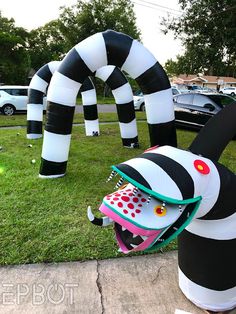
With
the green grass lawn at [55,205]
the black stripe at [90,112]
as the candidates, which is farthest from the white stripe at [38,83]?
the green grass lawn at [55,205]

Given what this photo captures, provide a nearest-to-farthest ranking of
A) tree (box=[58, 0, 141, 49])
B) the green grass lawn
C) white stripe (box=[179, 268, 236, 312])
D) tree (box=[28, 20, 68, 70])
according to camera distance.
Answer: white stripe (box=[179, 268, 236, 312]) < the green grass lawn < tree (box=[58, 0, 141, 49]) < tree (box=[28, 20, 68, 70])

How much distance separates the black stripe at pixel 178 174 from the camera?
6.61 ft

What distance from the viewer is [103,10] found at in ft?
113

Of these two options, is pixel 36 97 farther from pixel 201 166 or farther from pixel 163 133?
pixel 201 166

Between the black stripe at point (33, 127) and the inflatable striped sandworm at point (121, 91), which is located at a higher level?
the inflatable striped sandworm at point (121, 91)

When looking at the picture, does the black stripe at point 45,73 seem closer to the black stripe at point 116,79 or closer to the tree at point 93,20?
the black stripe at point 116,79

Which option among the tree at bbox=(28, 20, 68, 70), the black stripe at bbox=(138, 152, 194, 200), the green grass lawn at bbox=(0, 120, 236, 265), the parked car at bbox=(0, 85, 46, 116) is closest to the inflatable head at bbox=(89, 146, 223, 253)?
the black stripe at bbox=(138, 152, 194, 200)

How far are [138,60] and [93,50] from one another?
2.57 ft

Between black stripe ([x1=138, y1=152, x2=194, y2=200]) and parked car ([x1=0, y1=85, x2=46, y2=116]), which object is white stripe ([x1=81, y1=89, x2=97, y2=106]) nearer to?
parked car ([x1=0, y1=85, x2=46, y2=116])

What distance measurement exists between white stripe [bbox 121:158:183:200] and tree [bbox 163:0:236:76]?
10.9 metres

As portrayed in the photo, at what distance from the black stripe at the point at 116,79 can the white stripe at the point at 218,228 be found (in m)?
6.33

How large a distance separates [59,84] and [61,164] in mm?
1473

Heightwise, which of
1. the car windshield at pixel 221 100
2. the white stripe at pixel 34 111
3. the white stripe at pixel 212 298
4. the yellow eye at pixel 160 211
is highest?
the yellow eye at pixel 160 211

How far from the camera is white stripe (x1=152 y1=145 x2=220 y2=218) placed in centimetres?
211
